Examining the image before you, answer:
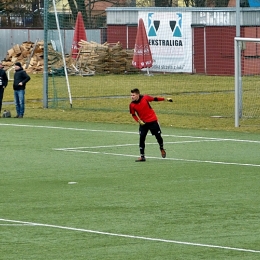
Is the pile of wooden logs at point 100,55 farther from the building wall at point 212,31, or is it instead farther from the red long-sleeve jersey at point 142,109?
the red long-sleeve jersey at point 142,109

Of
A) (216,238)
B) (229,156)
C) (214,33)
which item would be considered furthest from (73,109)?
(216,238)

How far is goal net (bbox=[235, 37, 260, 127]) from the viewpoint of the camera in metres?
27.8

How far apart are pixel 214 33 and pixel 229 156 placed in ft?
93.5

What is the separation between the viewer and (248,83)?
38500 millimetres

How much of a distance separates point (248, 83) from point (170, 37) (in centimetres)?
834

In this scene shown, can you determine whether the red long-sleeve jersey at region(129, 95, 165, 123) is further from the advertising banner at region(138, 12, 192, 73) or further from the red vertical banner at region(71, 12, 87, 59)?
the advertising banner at region(138, 12, 192, 73)

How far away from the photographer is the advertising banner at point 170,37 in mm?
42625

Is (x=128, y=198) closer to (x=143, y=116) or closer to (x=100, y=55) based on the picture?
(x=143, y=116)

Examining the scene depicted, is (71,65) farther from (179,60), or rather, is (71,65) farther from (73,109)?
(73,109)

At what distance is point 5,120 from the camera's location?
29.8 m

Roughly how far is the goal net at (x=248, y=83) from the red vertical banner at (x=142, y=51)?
4.82 meters

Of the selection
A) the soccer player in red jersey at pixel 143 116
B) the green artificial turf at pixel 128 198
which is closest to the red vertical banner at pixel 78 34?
the green artificial turf at pixel 128 198

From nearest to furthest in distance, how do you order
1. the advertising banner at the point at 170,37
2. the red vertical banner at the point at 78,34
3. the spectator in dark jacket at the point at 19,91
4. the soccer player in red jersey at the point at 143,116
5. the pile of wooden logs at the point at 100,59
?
the soccer player in red jersey at the point at 143,116, the spectator in dark jacket at the point at 19,91, the red vertical banner at the point at 78,34, the advertising banner at the point at 170,37, the pile of wooden logs at the point at 100,59

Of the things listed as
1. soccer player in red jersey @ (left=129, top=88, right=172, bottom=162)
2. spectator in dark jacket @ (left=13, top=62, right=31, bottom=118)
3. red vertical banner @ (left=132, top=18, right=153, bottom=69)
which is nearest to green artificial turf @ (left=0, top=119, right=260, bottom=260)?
soccer player in red jersey @ (left=129, top=88, right=172, bottom=162)
